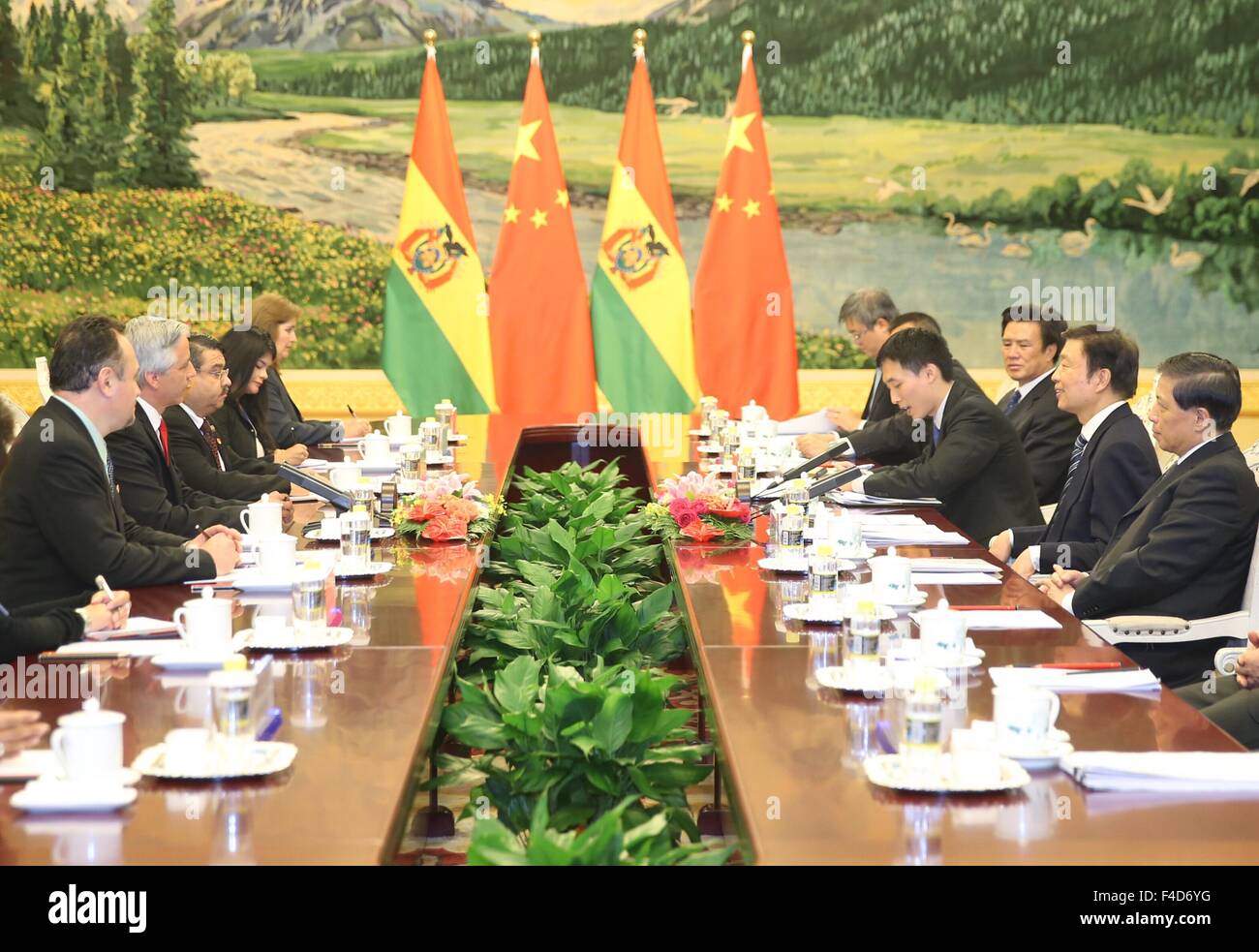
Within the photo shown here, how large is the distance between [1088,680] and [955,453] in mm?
2243

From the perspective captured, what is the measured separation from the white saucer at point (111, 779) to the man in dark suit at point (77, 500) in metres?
1.35

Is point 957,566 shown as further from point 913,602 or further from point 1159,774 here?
point 1159,774

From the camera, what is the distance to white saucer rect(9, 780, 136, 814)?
1.76 meters

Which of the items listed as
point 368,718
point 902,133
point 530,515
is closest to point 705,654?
point 368,718

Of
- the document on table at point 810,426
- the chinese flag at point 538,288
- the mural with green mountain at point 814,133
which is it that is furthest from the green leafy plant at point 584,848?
the mural with green mountain at point 814,133

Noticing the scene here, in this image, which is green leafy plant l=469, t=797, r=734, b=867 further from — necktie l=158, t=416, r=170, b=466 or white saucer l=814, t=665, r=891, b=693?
necktie l=158, t=416, r=170, b=466

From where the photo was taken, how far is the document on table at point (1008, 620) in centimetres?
283

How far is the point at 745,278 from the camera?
7953 millimetres

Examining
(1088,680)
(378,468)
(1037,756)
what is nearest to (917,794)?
(1037,756)

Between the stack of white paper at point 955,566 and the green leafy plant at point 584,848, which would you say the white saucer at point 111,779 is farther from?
the stack of white paper at point 955,566

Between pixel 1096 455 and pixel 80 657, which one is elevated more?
pixel 1096 455

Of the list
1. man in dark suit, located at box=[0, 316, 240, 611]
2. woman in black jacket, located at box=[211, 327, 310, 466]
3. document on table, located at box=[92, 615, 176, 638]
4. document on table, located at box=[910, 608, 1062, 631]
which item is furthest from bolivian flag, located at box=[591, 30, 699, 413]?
document on table, located at box=[92, 615, 176, 638]
